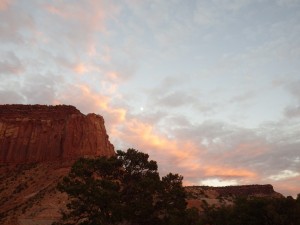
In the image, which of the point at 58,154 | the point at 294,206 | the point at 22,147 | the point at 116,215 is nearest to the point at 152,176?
the point at 116,215

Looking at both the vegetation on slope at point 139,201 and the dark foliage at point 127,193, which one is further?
the dark foliage at point 127,193

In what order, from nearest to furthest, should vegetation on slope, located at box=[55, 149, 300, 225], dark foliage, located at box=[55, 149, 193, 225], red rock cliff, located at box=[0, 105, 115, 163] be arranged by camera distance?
1. vegetation on slope, located at box=[55, 149, 300, 225]
2. dark foliage, located at box=[55, 149, 193, 225]
3. red rock cliff, located at box=[0, 105, 115, 163]

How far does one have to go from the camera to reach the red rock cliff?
90.1 meters

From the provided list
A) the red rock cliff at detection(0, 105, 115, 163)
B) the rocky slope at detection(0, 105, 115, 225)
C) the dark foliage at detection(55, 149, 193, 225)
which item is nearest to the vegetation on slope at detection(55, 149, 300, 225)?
the dark foliage at detection(55, 149, 193, 225)

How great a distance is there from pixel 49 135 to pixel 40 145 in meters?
3.34

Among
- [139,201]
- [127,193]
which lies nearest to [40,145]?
[127,193]

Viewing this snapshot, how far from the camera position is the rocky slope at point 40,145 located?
2933 inches

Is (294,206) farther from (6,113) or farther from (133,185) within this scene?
(6,113)

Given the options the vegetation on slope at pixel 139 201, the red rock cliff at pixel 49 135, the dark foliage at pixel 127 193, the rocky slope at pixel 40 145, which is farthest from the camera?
the red rock cliff at pixel 49 135

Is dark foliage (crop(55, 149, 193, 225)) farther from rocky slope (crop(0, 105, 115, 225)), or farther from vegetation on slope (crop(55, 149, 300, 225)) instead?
rocky slope (crop(0, 105, 115, 225))

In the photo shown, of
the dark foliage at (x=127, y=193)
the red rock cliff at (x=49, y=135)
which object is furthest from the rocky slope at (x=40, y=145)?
the dark foliage at (x=127, y=193)

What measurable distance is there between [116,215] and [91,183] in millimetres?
4522

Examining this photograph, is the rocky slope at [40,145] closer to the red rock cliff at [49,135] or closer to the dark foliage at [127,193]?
the red rock cliff at [49,135]

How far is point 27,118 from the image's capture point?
98.6m
